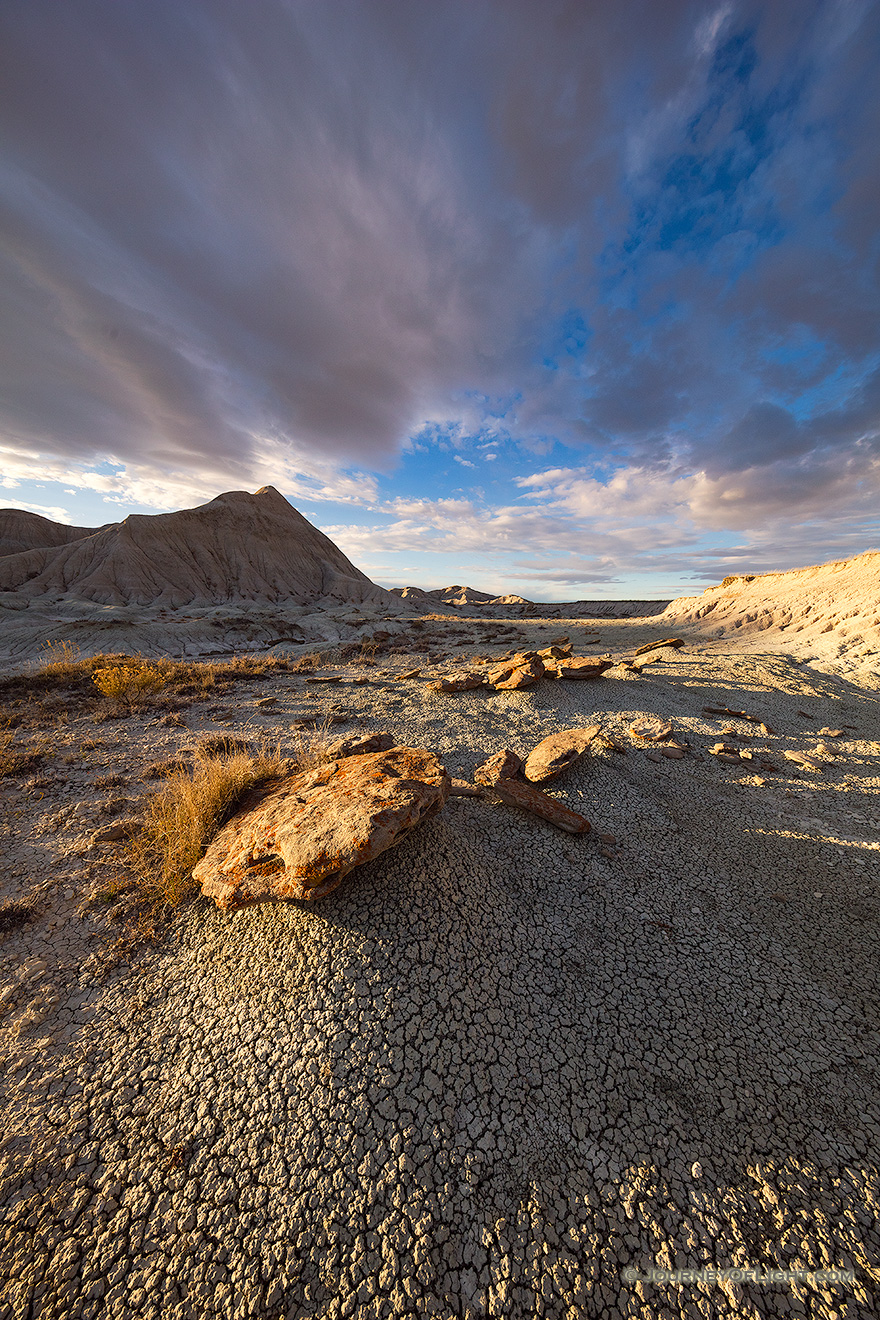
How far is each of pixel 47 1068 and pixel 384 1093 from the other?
1785 millimetres

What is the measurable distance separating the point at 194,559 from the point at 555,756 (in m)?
45.7

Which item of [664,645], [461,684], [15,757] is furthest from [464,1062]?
[664,645]

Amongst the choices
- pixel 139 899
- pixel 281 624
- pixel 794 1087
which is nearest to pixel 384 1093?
pixel 794 1087

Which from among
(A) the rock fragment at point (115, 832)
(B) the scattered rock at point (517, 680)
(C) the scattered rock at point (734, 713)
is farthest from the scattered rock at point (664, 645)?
(A) the rock fragment at point (115, 832)

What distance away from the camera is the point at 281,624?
85.2 feet

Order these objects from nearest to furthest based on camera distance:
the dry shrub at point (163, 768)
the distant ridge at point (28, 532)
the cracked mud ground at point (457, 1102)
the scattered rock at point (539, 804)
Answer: the cracked mud ground at point (457, 1102), the scattered rock at point (539, 804), the dry shrub at point (163, 768), the distant ridge at point (28, 532)

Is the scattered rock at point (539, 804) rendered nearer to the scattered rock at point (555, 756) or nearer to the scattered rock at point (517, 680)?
the scattered rock at point (555, 756)

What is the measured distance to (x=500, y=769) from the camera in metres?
4.48

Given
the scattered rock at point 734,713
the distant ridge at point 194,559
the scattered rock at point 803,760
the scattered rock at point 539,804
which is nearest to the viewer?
the scattered rock at point 539,804

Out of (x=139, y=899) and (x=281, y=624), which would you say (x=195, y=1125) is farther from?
(x=281, y=624)

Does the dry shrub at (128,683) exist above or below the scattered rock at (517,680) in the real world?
below

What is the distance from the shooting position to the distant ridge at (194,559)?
36219 mm

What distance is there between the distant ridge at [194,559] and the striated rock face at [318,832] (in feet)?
129

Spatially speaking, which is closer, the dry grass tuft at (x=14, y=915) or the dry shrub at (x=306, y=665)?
the dry grass tuft at (x=14, y=915)
